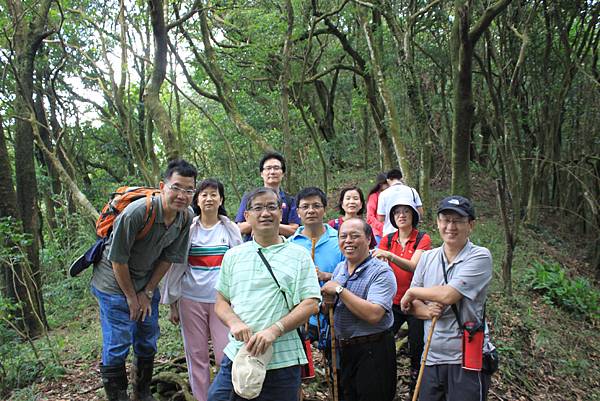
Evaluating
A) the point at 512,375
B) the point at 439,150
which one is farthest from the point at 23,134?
the point at 439,150

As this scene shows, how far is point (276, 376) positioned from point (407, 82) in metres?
8.84

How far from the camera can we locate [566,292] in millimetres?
8945

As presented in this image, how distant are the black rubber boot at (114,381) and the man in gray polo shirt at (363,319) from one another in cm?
172

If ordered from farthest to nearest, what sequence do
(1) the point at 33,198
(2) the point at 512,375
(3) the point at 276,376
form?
(1) the point at 33,198
(2) the point at 512,375
(3) the point at 276,376

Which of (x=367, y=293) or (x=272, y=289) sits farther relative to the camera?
(x=367, y=293)

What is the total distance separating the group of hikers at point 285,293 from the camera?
105 inches

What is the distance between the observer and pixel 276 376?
263 centimetres

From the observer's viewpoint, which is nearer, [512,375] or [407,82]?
[512,375]

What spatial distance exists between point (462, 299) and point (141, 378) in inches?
105

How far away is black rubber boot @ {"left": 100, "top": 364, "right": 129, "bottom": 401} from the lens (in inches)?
139

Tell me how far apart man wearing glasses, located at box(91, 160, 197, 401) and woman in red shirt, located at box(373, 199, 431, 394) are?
1661 mm

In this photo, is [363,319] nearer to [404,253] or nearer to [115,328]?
[404,253]

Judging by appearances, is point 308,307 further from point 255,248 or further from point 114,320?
point 114,320

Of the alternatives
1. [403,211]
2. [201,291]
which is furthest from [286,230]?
[403,211]
